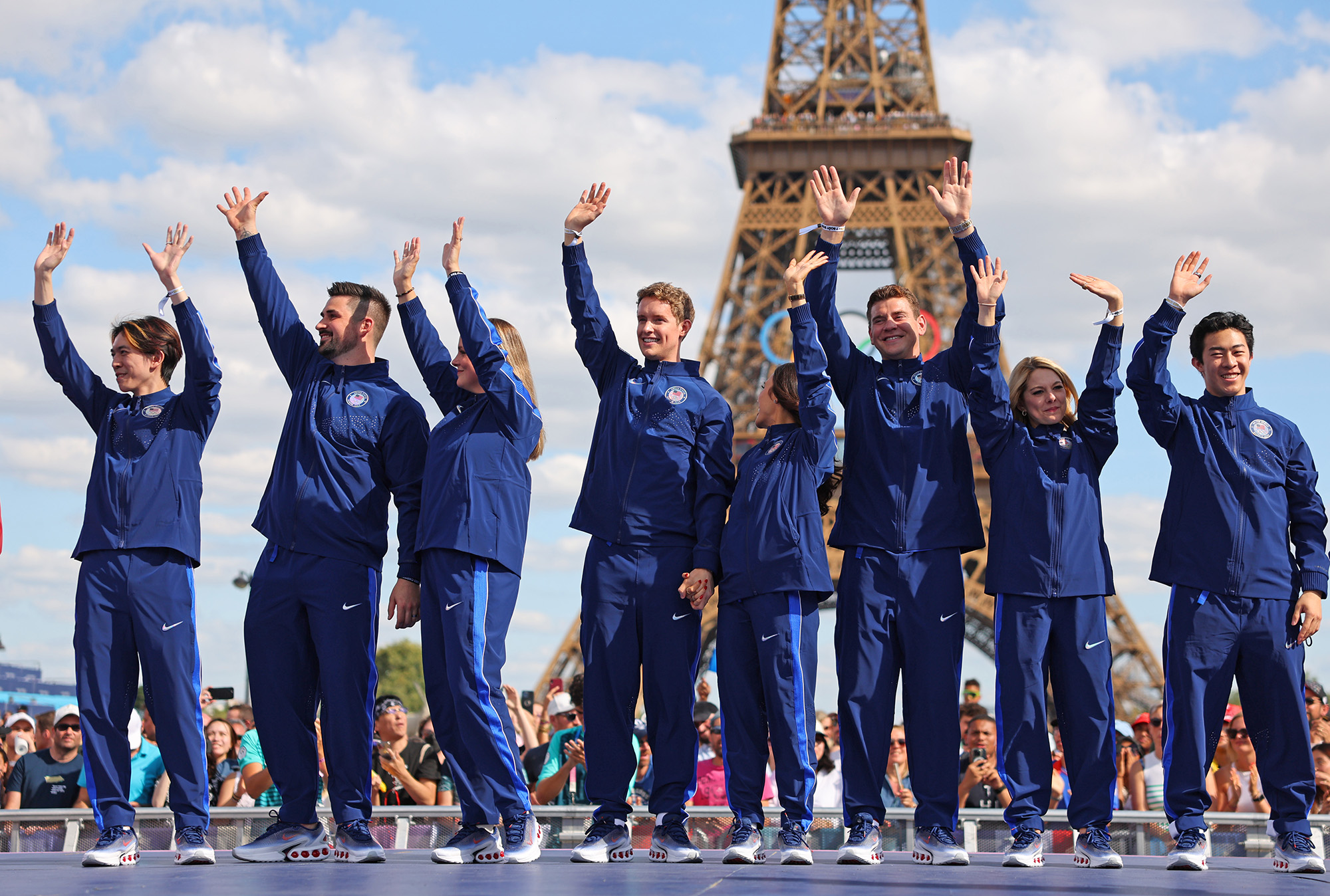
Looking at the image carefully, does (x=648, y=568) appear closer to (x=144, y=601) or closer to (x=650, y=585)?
(x=650, y=585)

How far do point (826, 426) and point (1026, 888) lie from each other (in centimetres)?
208

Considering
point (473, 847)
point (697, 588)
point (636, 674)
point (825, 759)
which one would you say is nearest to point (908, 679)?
point (697, 588)

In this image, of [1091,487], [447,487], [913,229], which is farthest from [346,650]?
[913,229]

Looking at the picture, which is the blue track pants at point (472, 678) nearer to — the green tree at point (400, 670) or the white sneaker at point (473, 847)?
the white sneaker at point (473, 847)

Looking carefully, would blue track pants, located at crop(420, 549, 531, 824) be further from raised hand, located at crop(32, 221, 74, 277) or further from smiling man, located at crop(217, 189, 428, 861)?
raised hand, located at crop(32, 221, 74, 277)

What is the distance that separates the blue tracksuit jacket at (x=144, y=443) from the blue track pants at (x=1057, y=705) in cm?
335

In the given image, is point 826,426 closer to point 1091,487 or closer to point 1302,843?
point 1091,487

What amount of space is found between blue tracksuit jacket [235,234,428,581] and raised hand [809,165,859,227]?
6.32 ft

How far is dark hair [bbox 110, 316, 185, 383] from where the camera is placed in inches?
224

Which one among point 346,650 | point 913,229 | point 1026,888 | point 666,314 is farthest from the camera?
point 913,229

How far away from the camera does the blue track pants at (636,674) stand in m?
5.38

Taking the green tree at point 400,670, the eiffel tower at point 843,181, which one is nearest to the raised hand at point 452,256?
the eiffel tower at point 843,181

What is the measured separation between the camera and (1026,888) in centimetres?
407

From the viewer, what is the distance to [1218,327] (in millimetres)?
5695
